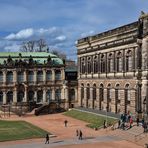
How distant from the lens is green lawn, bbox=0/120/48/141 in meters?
60.2

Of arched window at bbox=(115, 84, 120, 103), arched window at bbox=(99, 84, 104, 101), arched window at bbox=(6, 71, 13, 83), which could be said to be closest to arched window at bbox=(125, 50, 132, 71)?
arched window at bbox=(115, 84, 120, 103)

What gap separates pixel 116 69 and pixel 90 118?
10.3m

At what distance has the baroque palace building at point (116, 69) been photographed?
218 ft

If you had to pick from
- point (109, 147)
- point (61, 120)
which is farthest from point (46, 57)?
point (109, 147)

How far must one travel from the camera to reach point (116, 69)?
250 feet

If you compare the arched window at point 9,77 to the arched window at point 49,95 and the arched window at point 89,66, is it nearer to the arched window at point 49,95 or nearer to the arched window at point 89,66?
the arched window at point 49,95

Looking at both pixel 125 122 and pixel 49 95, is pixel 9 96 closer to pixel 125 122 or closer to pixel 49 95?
pixel 49 95

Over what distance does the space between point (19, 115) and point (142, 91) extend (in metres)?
31.8

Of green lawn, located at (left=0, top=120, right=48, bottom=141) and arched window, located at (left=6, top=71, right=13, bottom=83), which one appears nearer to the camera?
green lawn, located at (left=0, top=120, right=48, bottom=141)

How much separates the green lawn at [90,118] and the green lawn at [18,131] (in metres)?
9.70

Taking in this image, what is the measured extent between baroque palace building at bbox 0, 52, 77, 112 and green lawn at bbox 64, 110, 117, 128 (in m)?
9.54

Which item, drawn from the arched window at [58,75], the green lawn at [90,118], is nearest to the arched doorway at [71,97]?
the arched window at [58,75]

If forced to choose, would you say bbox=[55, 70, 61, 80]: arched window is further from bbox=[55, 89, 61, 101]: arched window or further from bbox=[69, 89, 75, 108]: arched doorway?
bbox=[69, 89, 75, 108]: arched doorway

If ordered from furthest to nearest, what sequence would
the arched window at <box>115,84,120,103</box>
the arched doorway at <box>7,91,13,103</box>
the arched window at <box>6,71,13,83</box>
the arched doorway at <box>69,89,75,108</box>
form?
the arched doorway at <box>69,89,75,108</box> < the arched window at <box>6,71,13,83</box> < the arched doorway at <box>7,91,13,103</box> < the arched window at <box>115,84,120,103</box>
